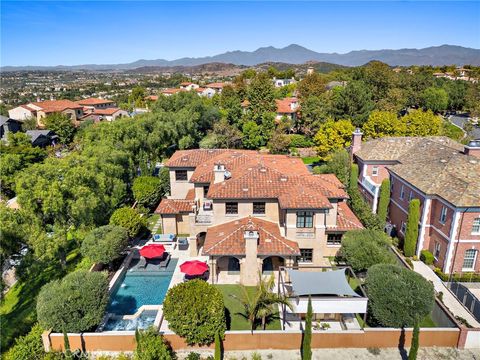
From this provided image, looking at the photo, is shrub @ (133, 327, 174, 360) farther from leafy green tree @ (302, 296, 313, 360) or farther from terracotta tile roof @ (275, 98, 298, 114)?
terracotta tile roof @ (275, 98, 298, 114)

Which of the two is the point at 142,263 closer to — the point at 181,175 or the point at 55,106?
the point at 181,175

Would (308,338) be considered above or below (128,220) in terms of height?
below

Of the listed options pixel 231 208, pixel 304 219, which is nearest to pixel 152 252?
pixel 231 208

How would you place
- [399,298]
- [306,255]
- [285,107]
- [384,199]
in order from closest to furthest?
[399,298], [306,255], [384,199], [285,107]

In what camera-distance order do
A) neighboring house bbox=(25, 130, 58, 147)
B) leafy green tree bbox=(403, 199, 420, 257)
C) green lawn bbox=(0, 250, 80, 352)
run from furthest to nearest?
1. neighboring house bbox=(25, 130, 58, 147)
2. leafy green tree bbox=(403, 199, 420, 257)
3. green lawn bbox=(0, 250, 80, 352)

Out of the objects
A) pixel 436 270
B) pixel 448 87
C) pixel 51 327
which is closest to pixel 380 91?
pixel 448 87

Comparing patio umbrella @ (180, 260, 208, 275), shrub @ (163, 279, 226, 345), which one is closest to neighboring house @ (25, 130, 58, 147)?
patio umbrella @ (180, 260, 208, 275)
